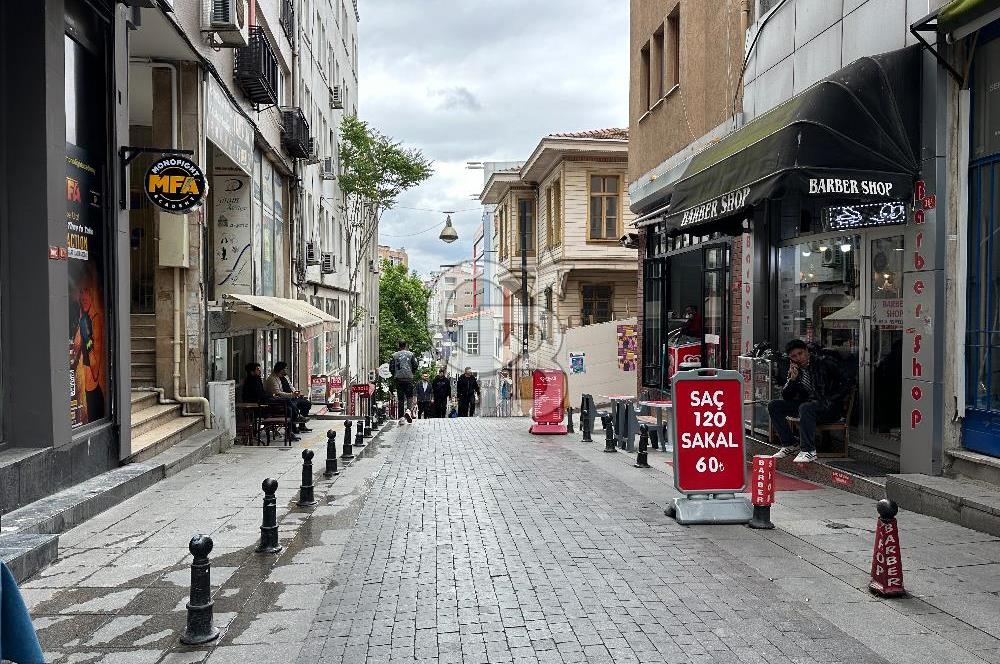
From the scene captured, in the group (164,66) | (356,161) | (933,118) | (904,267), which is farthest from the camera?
(356,161)

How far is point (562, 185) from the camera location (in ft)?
103

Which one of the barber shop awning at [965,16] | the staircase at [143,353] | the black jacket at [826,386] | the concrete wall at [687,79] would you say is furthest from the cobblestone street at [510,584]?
the concrete wall at [687,79]

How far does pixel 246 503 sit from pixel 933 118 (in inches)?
329

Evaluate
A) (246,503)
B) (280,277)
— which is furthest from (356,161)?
(246,503)

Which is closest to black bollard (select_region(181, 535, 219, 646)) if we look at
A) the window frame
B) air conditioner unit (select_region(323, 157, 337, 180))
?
the window frame

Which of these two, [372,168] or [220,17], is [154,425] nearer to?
[220,17]

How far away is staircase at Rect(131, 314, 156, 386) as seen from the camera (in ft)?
48.1

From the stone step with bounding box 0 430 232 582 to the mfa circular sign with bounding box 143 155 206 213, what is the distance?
3.39m

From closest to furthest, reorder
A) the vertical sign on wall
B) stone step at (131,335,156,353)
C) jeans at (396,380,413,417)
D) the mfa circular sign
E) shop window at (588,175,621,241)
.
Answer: the mfa circular sign → the vertical sign on wall → stone step at (131,335,156,353) → jeans at (396,380,413,417) → shop window at (588,175,621,241)

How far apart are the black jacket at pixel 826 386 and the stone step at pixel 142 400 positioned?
30.7ft

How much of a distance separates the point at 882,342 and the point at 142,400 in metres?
10.6

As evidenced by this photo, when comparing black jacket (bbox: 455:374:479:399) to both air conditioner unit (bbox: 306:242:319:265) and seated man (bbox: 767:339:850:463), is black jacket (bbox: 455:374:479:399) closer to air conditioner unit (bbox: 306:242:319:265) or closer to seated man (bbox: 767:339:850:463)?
air conditioner unit (bbox: 306:242:319:265)

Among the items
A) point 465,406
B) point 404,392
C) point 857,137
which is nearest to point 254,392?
point 404,392

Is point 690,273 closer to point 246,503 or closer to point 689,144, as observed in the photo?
point 689,144
